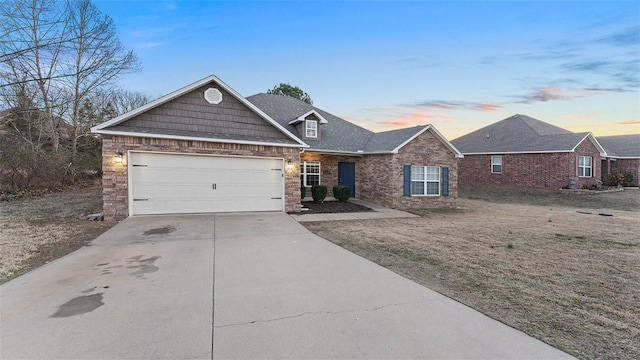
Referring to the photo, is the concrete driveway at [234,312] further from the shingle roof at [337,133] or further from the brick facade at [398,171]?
the shingle roof at [337,133]

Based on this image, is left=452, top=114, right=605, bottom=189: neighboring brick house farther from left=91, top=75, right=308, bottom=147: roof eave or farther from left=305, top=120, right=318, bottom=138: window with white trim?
left=91, top=75, right=308, bottom=147: roof eave

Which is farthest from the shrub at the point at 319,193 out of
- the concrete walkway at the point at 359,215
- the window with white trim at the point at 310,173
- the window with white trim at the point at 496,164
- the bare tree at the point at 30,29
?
the window with white trim at the point at 496,164

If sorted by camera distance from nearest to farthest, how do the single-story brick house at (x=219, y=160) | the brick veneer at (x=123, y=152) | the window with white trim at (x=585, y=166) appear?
the brick veneer at (x=123, y=152) < the single-story brick house at (x=219, y=160) < the window with white trim at (x=585, y=166)

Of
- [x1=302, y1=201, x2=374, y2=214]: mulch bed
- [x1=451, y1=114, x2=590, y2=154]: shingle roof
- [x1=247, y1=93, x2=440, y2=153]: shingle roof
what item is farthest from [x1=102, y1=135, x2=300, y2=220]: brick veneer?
[x1=451, y1=114, x2=590, y2=154]: shingle roof

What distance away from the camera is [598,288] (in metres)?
4.63

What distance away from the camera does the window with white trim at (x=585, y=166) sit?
21.1m

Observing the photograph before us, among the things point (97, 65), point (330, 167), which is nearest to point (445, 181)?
point (330, 167)

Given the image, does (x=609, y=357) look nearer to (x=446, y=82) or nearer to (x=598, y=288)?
(x=598, y=288)

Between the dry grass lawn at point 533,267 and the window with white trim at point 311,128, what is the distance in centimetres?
718

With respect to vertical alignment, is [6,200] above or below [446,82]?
below

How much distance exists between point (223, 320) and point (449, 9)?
13770 millimetres

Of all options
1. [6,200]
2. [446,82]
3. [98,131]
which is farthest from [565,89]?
[6,200]

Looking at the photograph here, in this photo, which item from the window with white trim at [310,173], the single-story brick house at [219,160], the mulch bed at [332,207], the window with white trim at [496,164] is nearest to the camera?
the single-story brick house at [219,160]

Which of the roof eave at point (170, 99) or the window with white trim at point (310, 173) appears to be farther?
the window with white trim at point (310, 173)
